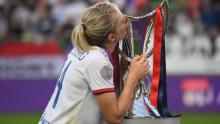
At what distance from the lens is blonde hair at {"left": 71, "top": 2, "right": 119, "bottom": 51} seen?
13.4 ft

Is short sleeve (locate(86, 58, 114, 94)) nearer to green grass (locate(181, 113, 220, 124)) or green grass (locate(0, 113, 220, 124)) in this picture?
green grass (locate(0, 113, 220, 124))

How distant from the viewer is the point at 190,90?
13.6 metres

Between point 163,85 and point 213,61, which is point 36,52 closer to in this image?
point 213,61

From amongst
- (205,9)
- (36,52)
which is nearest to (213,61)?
(205,9)

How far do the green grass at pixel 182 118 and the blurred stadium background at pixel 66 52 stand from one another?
0.07ft

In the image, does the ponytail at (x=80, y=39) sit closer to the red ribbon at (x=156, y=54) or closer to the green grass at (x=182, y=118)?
the red ribbon at (x=156, y=54)

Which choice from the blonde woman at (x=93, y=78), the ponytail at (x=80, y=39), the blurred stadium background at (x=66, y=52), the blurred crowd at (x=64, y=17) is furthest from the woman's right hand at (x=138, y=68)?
the blurred crowd at (x=64, y=17)

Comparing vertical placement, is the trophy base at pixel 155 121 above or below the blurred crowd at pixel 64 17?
below

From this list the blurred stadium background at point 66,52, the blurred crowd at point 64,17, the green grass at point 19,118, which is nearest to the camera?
the green grass at point 19,118

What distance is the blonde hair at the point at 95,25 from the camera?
408 centimetres

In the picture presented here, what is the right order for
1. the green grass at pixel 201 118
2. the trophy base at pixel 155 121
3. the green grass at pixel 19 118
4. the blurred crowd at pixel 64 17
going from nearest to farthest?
the trophy base at pixel 155 121
the green grass at pixel 201 118
the green grass at pixel 19 118
the blurred crowd at pixel 64 17

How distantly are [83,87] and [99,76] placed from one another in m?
0.13

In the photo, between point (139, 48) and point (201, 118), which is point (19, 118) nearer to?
point (201, 118)

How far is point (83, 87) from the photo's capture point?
4066 mm
